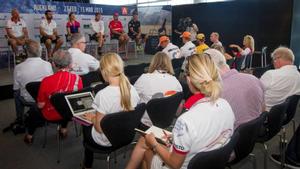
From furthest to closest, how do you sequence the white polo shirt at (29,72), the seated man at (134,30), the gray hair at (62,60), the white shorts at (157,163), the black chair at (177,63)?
the seated man at (134,30) < the black chair at (177,63) < the white polo shirt at (29,72) < the gray hair at (62,60) < the white shorts at (157,163)

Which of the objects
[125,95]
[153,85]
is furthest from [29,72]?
[125,95]

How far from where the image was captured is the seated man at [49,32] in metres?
7.26

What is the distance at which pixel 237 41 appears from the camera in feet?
29.8

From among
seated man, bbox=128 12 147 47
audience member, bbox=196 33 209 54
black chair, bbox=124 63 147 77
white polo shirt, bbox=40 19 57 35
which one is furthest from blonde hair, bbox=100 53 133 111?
seated man, bbox=128 12 147 47

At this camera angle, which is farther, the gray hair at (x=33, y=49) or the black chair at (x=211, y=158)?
the gray hair at (x=33, y=49)

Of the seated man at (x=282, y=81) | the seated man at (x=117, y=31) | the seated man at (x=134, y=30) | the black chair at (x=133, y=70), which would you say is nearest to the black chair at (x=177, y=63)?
the black chair at (x=133, y=70)

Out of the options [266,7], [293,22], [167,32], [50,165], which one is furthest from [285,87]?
[167,32]

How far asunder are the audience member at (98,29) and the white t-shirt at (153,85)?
582cm

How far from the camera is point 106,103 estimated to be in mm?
2051

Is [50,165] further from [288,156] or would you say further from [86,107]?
[288,156]

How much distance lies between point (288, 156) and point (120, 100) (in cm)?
156

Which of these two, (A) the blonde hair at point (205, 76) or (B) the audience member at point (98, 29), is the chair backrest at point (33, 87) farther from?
(B) the audience member at point (98, 29)

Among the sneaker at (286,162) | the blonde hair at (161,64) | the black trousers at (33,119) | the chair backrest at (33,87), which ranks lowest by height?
the sneaker at (286,162)

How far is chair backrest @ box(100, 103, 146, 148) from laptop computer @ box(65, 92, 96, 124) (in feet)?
1.27
